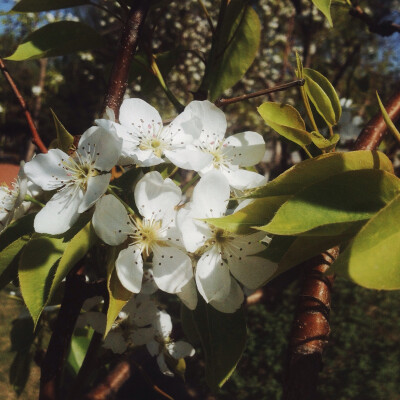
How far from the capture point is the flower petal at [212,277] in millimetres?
485

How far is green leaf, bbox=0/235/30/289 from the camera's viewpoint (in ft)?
1.79

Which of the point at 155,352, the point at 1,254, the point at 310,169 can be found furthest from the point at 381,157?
the point at 155,352

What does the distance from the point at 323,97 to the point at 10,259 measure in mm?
442

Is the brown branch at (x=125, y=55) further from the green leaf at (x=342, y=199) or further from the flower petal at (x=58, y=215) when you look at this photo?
the green leaf at (x=342, y=199)

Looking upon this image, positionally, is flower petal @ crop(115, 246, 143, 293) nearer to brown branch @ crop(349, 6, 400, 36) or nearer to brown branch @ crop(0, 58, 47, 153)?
brown branch @ crop(0, 58, 47, 153)

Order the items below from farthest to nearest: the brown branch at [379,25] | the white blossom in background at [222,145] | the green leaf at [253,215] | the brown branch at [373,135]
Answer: the brown branch at [379,25] → the brown branch at [373,135] → the white blossom in background at [222,145] → the green leaf at [253,215]

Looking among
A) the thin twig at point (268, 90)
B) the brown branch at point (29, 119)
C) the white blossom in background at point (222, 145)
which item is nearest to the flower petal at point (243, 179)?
the white blossom in background at point (222, 145)

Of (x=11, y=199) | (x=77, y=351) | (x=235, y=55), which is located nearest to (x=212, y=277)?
(x=11, y=199)

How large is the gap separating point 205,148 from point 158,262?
0.20 meters

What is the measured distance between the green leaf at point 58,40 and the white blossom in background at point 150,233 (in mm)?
387

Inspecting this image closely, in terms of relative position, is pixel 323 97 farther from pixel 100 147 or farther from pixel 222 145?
pixel 100 147

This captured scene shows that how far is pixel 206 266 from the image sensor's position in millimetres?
498

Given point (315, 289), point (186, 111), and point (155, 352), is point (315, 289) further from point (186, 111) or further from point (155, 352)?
point (155, 352)

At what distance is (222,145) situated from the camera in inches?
25.3
